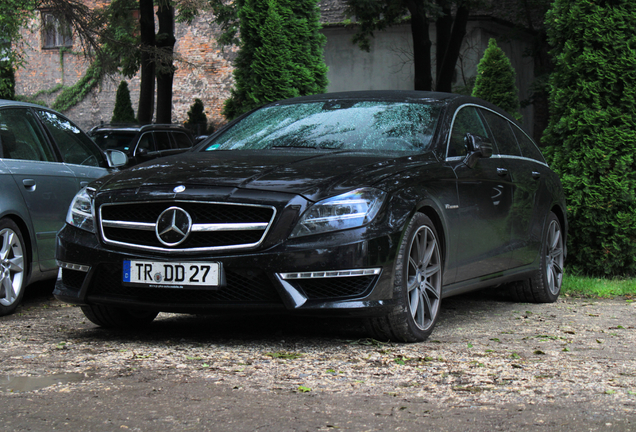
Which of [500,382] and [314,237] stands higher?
[314,237]

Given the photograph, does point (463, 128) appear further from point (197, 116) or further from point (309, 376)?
point (197, 116)

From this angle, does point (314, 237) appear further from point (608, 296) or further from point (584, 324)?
point (608, 296)

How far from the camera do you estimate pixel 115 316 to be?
5.46 metres

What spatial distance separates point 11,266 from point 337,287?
2900mm

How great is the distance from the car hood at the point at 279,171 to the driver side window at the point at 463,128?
1.29 feet

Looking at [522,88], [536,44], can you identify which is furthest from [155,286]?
[522,88]

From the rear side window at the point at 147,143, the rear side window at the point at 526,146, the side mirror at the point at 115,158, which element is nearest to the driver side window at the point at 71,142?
the side mirror at the point at 115,158

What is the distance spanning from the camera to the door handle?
21.3ft

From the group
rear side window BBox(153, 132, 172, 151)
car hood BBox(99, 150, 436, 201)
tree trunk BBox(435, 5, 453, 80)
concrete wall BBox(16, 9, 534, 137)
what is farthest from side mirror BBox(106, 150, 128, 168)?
concrete wall BBox(16, 9, 534, 137)

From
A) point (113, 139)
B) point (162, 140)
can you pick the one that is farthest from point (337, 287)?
point (162, 140)

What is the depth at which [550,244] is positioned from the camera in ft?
24.5

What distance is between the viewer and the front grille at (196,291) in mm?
4617

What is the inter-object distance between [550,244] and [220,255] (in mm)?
3845

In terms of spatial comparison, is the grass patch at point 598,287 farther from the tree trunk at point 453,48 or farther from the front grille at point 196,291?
the tree trunk at point 453,48
